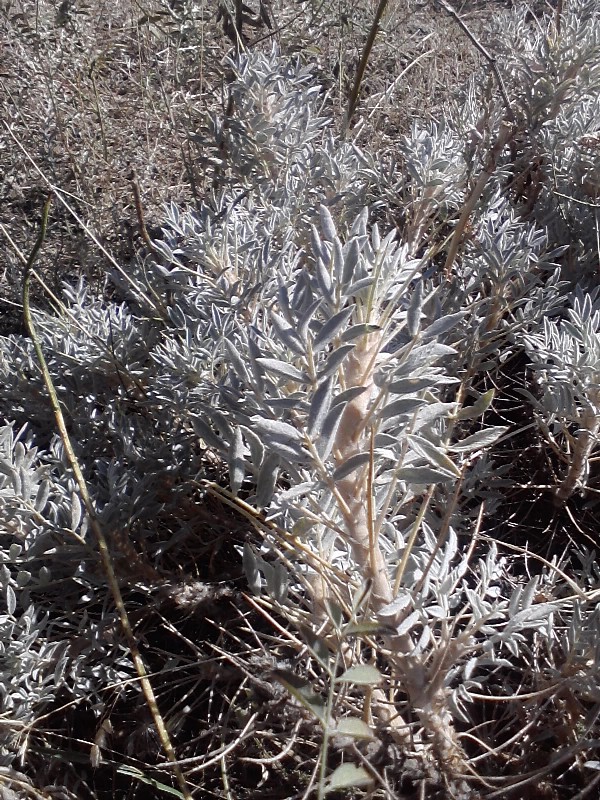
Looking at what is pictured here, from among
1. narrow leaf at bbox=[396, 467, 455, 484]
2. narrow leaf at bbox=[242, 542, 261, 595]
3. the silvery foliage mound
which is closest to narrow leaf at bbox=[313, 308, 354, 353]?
the silvery foliage mound

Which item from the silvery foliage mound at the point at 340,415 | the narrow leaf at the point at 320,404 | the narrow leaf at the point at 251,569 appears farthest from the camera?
the narrow leaf at the point at 251,569

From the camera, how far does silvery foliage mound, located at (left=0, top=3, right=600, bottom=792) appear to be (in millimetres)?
983

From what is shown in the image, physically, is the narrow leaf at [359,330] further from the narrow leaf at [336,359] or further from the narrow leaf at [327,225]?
the narrow leaf at [327,225]

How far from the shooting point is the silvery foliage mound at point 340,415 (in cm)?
98

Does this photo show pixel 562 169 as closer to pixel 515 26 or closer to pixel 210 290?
pixel 515 26

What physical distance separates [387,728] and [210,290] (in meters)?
0.89

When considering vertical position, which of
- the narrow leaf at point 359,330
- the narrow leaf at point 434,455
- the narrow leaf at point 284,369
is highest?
the narrow leaf at point 359,330

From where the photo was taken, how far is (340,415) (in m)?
0.86

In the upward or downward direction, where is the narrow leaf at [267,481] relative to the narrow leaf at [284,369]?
downward

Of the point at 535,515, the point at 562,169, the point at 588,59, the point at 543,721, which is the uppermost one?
the point at 588,59

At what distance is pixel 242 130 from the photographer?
2045 millimetres

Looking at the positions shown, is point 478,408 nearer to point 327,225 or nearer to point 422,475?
point 422,475

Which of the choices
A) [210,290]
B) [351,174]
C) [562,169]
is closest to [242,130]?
[351,174]

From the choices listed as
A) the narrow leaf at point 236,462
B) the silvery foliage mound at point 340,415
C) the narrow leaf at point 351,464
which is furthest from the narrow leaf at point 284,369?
the narrow leaf at point 236,462
